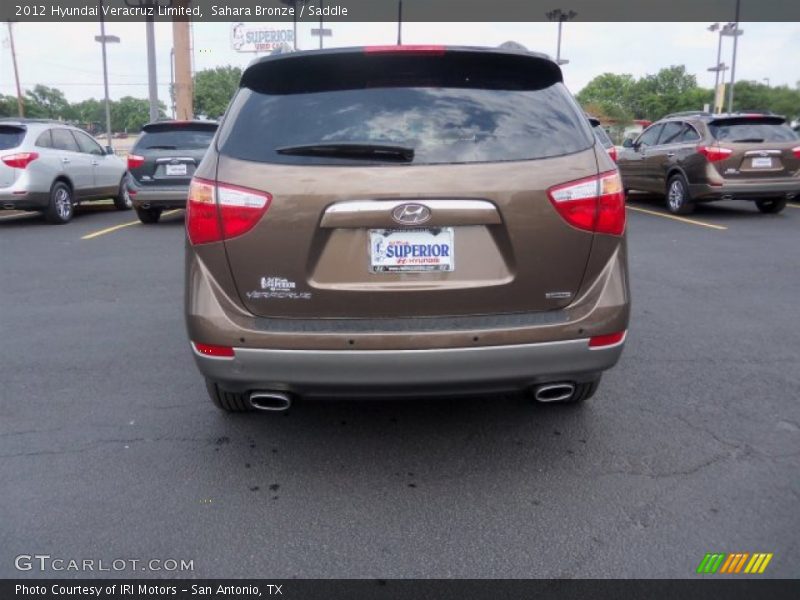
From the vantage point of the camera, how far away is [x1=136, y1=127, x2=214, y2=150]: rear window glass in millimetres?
11039

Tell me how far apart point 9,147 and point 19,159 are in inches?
13.1

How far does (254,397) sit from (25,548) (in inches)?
38.8

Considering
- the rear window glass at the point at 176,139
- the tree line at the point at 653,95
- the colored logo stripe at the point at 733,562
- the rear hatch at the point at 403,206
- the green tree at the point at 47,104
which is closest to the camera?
the colored logo stripe at the point at 733,562

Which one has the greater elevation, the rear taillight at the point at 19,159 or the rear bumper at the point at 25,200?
the rear taillight at the point at 19,159

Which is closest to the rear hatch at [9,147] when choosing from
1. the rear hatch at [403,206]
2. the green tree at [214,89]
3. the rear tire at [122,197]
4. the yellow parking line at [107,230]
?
the yellow parking line at [107,230]

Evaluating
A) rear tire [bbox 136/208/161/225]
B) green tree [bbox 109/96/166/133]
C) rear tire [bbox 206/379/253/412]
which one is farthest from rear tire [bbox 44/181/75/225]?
green tree [bbox 109/96/166/133]

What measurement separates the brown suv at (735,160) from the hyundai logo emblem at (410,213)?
9.59 meters

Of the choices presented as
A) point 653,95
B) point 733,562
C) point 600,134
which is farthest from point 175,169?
point 653,95

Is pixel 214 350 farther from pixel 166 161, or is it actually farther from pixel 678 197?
→ pixel 678 197

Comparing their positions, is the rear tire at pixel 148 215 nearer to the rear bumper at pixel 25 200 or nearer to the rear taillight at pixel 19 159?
the rear bumper at pixel 25 200

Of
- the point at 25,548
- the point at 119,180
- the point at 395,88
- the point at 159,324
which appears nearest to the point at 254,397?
the point at 25,548

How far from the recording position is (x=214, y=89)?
71000 mm

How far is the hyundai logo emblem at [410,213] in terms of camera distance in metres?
2.71

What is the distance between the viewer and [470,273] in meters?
2.79
